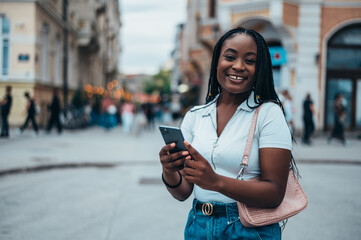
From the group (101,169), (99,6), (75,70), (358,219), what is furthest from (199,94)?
(358,219)

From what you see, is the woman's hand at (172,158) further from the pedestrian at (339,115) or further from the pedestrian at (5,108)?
the pedestrian at (5,108)

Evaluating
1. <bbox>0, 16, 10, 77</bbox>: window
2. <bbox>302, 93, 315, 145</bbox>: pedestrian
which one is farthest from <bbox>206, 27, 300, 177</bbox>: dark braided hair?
<bbox>0, 16, 10, 77</bbox>: window

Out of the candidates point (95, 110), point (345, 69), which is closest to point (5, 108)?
point (345, 69)

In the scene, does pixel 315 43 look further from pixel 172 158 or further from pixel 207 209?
pixel 172 158

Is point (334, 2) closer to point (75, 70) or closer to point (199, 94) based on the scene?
point (199, 94)

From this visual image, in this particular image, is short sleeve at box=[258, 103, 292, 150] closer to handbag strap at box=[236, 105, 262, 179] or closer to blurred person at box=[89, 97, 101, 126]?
handbag strap at box=[236, 105, 262, 179]

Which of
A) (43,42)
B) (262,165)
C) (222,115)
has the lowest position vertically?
(262,165)

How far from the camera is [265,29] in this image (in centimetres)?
1914

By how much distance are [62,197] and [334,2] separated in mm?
15801

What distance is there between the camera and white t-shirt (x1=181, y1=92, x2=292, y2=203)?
1.85 meters

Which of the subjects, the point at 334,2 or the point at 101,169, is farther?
the point at 334,2

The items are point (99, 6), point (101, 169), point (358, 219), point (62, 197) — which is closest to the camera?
point (358, 219)

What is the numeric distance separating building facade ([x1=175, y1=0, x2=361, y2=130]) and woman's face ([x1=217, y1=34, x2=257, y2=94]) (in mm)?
16231

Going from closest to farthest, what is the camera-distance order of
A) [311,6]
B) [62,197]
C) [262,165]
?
1. [262,165]
2. [62,197]
3. [311,6]
